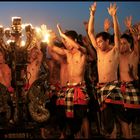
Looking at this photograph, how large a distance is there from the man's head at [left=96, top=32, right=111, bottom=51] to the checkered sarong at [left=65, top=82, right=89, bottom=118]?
0.75 m

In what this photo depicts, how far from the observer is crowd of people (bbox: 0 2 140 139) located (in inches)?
286

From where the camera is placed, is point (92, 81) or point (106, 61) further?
point (92, 81)

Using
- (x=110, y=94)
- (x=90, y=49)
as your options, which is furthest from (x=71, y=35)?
(x=110, y=94)

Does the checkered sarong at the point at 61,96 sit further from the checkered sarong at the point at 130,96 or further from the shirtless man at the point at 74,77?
the checkered sarong at the point at 130,96

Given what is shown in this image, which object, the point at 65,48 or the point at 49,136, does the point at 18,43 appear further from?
the point at 49,136

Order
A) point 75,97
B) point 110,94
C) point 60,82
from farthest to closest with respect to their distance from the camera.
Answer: point 60,82 → point 75,97 → point 110,94

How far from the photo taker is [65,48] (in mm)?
8242

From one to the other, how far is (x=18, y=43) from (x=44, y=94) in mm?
906

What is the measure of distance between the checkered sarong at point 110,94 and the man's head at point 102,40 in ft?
2.04

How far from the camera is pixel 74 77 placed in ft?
25.6

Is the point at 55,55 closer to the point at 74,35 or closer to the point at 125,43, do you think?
the point at 74,35

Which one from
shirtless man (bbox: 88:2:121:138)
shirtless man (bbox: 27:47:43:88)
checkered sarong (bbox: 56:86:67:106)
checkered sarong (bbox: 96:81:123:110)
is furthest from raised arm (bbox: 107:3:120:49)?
shirtless man (bbox: 27:47:43:88)

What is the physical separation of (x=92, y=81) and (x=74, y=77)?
913 millimetres

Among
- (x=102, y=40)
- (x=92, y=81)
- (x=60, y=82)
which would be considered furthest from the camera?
(x=92, y=81)
